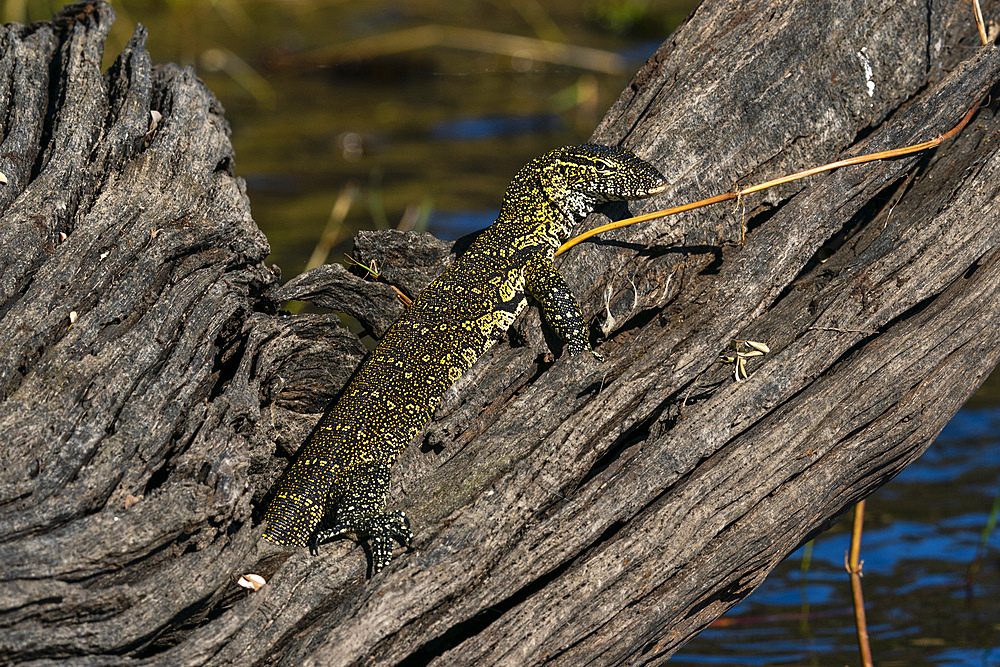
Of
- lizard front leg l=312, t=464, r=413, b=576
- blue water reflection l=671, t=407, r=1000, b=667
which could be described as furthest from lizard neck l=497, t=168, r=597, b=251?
blue water reflection l=671, t=407, r=1000, b=667

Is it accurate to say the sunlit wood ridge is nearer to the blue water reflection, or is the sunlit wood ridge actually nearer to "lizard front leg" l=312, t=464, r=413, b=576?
"lizard front leg" l=312, t=464, r=413, b=576

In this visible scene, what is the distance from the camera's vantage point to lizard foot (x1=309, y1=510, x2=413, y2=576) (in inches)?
168

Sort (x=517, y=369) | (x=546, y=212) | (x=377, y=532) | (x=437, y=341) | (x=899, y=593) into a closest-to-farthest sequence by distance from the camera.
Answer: (x=377, y=532) < (x=517, y=369) < (x=437, y=341) < (x=546, y=212) < (x=899, y=593)

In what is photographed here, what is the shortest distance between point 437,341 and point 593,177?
127 centimetres

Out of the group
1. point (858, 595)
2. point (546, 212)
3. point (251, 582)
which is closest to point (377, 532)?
point (251, 582)

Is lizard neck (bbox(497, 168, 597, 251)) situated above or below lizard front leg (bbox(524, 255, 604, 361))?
above

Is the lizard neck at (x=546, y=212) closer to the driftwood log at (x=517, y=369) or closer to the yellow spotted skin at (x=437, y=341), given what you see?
the yellow spotted skin at (x=437, y=341)

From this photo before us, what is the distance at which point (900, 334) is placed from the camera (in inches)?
191

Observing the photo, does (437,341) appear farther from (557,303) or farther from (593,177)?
(593,177)

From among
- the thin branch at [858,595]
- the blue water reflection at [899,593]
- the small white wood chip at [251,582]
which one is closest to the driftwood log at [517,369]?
the small white wood chip at [251,582]

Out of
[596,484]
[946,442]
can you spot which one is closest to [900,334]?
[596,484]

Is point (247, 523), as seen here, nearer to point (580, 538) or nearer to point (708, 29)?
point (580, 538)

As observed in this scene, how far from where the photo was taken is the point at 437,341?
5129 mm

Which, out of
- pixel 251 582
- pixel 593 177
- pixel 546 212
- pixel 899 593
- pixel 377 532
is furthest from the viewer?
pixel 899 593
